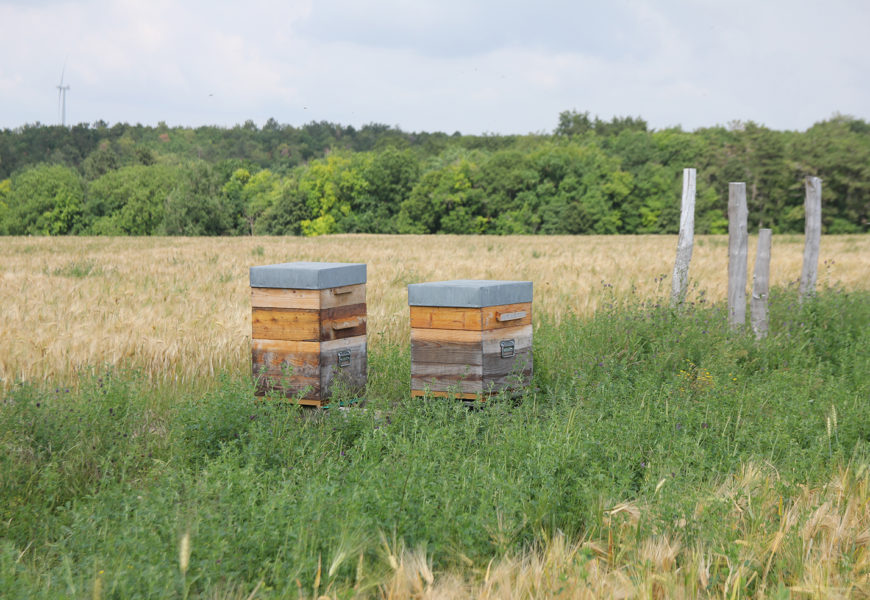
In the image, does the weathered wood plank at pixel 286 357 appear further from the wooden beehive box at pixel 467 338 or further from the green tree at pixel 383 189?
the green tree at pixel 383 189

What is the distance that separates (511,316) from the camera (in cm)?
652

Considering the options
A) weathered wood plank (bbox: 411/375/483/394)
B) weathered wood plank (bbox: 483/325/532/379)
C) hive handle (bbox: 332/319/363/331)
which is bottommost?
weathered wood plank (bbox: 411/375/483/394)

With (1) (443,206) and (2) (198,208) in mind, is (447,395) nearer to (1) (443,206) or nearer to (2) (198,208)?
(1) (443,206)

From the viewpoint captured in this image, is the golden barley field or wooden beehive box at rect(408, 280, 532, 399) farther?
the golden barley field

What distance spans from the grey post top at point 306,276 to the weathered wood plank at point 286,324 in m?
0.22

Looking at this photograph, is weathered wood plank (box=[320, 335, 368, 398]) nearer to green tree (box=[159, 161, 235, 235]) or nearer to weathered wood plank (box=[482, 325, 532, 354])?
weathered wood plank (box=[482, 325, 532, 354])

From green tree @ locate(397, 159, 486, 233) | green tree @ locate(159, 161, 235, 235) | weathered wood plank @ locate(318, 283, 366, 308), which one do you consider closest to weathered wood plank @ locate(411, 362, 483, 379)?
weathered wood plank @ locate(318, 283, 366, 308)

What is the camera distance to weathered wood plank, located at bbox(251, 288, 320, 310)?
20.2 feet

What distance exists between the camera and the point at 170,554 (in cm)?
342

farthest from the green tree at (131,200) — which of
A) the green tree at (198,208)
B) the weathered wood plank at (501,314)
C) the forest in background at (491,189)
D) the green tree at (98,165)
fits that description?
the weathered wood plank at (501,314)

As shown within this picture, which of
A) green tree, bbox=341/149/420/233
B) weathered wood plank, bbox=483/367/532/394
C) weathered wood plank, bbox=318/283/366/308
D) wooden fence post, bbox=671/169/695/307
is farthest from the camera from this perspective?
green tree, bbox=341/149/420/233

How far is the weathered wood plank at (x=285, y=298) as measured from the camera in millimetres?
6168

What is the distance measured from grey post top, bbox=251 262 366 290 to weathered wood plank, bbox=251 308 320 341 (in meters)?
0.22

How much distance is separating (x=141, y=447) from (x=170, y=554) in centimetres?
225
